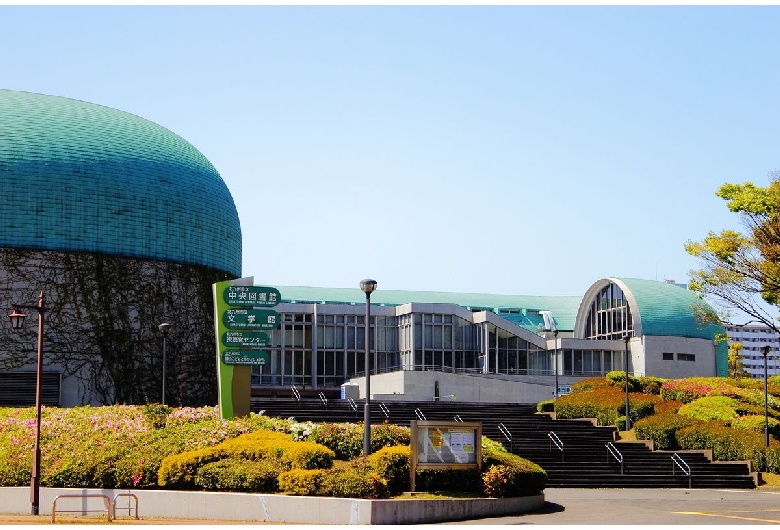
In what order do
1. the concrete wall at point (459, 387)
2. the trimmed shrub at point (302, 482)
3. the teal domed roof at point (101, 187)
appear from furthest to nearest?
1. the concrete wall at point (459, 387)
2. the teal domed roof at point (101, 187)
3. the trimmed shrub at point (302, 482)

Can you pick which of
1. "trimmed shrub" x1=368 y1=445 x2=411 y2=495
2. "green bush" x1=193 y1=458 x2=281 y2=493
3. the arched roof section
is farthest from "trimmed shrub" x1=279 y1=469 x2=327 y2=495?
the arched roof section

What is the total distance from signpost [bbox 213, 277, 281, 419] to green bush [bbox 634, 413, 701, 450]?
15.7 meters

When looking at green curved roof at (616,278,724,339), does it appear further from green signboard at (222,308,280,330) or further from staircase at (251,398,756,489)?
green signboard at (222,308,280,330)

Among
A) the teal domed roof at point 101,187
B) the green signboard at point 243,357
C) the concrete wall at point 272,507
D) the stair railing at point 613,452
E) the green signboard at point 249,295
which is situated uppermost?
the teal domed roof at point 101,187

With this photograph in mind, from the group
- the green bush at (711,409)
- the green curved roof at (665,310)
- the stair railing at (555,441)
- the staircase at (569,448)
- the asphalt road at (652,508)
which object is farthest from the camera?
the green curved roof at (665,310)

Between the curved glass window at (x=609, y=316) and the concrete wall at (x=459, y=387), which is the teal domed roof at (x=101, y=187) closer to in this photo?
the concrete wall at (x=459, y=387)

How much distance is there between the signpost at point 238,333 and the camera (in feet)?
95.6

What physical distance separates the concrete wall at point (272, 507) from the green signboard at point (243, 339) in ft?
19.8

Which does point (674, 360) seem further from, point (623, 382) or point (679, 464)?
point (679, 464)

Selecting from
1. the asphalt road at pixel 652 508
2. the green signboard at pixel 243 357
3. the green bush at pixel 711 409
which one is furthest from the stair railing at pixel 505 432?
the green signboard at pixel 243 357

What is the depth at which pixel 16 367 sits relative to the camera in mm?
44000

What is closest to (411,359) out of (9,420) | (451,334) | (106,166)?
(451,334)

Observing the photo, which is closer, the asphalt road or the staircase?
the asphalt road

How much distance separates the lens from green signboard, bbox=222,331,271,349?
29.4 meters
